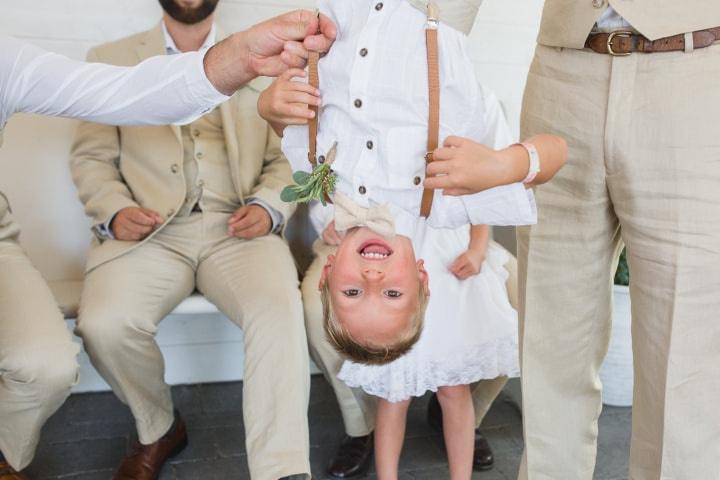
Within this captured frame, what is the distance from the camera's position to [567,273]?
180 cm

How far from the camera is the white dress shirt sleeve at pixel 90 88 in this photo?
68.8 inches

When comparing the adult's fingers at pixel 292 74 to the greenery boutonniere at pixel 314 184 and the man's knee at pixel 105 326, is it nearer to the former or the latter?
the greenery boutonniere at pixel 314 184

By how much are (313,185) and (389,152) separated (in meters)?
0.16

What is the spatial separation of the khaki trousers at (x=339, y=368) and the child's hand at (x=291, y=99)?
3.69ft

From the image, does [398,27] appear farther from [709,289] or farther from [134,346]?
[134,346]

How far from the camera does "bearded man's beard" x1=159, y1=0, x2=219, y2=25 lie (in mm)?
2607

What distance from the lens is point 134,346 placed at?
2.33m

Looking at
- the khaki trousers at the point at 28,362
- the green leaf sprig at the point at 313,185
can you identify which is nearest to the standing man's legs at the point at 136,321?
the khaki trousers at the point at 28,362

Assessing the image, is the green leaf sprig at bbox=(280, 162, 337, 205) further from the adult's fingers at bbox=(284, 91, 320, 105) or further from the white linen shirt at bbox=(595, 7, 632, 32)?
the white linen shirt at bbox=(595, 7, 632, 32)

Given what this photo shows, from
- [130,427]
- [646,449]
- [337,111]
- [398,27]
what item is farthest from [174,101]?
[130,427]

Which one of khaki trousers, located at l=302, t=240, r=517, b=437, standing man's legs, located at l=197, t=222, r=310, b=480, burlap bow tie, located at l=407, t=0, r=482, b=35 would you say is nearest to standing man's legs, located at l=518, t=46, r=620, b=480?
burlap bow tie, located at l=407, t=0, r=482, b=35

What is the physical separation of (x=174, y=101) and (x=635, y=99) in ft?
3.26

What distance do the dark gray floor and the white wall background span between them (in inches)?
22.0

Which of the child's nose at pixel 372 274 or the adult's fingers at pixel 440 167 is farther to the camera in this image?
the child's nose at pixel 372 274
